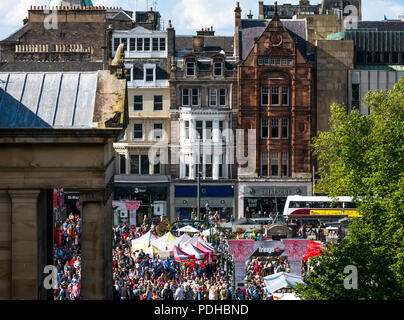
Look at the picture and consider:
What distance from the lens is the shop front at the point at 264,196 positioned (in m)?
73.8

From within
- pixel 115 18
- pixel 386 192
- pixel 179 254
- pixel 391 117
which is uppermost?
pixel 115 18

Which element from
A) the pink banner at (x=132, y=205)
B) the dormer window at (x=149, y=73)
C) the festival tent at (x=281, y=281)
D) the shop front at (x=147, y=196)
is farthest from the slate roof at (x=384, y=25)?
the festival tent at (x=281, y=281)

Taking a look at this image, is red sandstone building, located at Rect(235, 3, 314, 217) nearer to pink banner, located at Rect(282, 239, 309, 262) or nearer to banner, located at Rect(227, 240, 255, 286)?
pink banner, located at Rect(282, 239, 309, 262)

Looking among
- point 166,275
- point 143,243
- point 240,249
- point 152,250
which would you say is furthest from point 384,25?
point 240,249

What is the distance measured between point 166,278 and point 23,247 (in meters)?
20.6

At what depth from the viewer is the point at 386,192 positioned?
4400 cm

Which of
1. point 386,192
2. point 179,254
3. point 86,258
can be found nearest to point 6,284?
point 86,258

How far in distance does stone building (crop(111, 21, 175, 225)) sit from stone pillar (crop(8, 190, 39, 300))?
5298cm

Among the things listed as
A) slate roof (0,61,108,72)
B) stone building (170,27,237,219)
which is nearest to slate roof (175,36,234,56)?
stone building (170,27,237,219)

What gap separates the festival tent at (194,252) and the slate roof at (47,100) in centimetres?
2289

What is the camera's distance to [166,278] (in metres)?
40.9

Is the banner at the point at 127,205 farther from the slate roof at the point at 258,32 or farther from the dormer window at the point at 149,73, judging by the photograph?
the slate roof at the point at 258,32

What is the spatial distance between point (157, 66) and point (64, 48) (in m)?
10.7
